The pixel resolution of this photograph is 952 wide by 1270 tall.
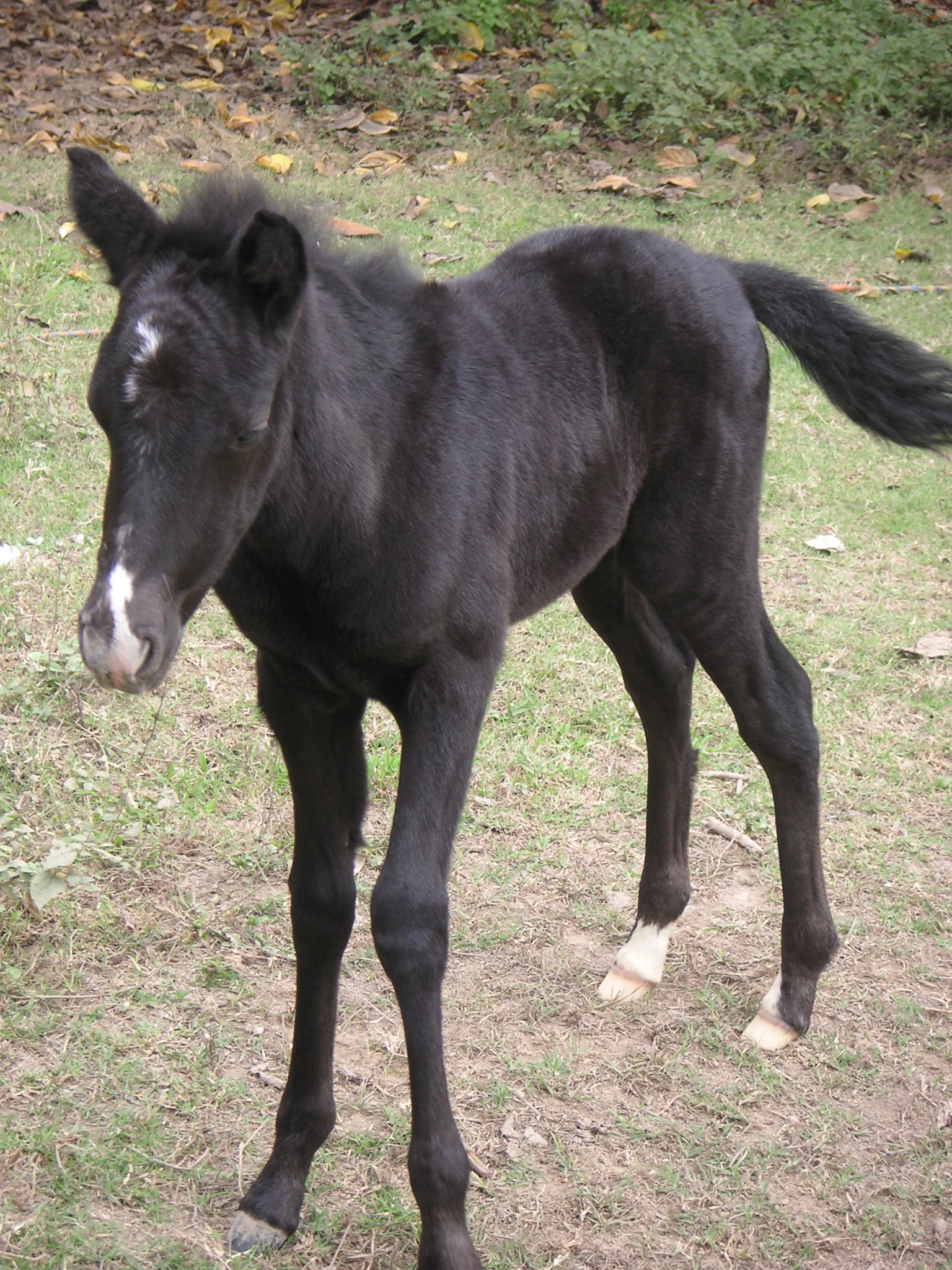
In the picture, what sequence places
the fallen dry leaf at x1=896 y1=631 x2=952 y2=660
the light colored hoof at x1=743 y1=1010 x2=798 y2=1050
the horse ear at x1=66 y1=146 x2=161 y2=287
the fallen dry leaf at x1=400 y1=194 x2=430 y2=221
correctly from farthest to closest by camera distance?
the fallen dry leaf at x1=400 y1=194 x2=430 y2=221 → the fallen dry leaf at x1=896 y1=631 x2=952 y2=660 → the light colored hoof at x1=743 y1=1010 x2=798 y2=1050 → the horse ear at x1=66 y1=146 x2=161 y2=287

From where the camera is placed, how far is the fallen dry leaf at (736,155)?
980cm

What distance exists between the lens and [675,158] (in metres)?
9.78

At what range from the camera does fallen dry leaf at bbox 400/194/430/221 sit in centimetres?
851

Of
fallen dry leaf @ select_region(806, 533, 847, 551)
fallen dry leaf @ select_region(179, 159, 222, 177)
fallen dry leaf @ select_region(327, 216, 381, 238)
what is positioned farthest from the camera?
fallen dry leaf @ select_region(179, 159, 222, 177)

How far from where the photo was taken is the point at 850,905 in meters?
3.91

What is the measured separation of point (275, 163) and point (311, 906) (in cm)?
722

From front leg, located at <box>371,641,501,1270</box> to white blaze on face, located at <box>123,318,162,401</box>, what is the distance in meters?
0.82

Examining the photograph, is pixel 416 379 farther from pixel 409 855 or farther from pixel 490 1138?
pixel 490 1138

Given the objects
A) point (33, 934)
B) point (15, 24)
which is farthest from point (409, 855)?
point (15, 24)

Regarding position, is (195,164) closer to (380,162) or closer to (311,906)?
(380,162)

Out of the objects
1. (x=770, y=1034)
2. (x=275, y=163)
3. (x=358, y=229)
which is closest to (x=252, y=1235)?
(x=770, y=1034)

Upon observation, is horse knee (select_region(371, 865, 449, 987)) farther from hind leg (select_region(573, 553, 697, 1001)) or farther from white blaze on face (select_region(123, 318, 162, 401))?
→ hind leg (select_region(573, 553, 697, 1001))

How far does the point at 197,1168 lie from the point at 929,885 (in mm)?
2406

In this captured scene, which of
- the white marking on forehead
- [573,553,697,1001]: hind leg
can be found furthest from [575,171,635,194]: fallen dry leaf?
the white marking on forehead
